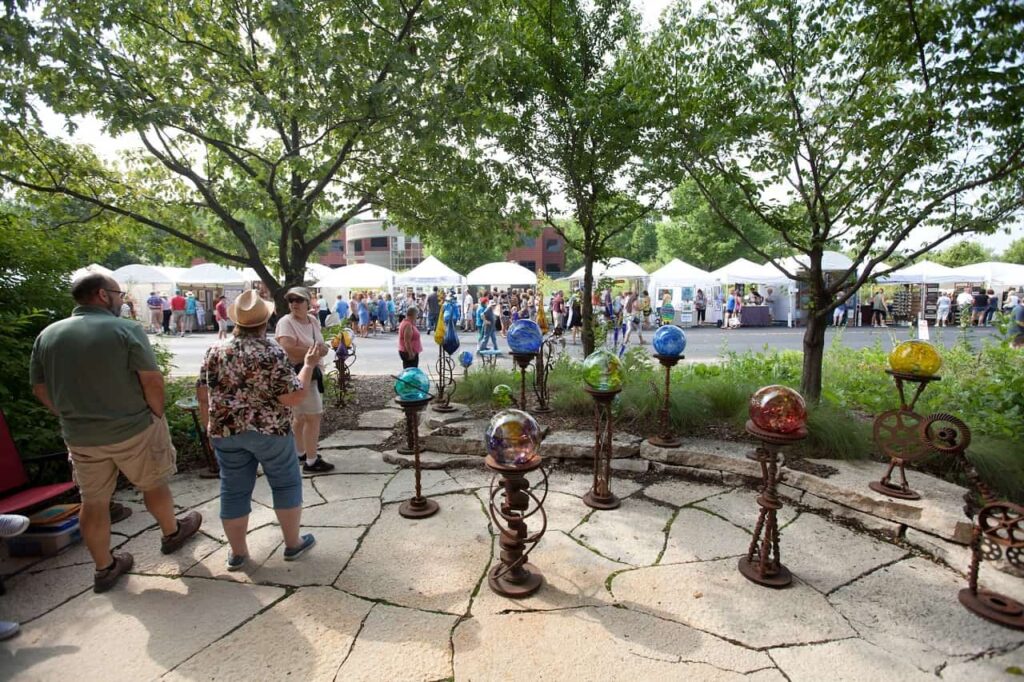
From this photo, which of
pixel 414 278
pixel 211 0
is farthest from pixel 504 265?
pixel 211 0

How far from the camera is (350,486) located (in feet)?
14.4

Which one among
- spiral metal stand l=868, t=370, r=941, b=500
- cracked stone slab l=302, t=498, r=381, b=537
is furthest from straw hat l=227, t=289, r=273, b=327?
spiral metal stand l=868, t=370, r=941, b=500

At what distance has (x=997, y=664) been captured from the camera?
7.41 feet

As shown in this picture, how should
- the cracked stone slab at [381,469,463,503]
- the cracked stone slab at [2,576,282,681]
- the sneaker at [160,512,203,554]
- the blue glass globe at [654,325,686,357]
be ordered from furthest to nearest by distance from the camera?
the blue glass globe at [654,325,686,357], the cracked stone slab at [381,469,463,503], the sneaker at [160,512,203,554], the cracked stone slab at [2,576,282,681]

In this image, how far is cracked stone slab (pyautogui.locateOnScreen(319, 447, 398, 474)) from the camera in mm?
4762

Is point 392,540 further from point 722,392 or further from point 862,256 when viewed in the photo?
point 862,256

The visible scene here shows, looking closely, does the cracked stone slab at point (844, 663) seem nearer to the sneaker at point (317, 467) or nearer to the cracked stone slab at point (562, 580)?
the cracked stone slab at point (562, 580)

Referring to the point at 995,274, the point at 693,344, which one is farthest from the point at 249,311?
the point at 995,274

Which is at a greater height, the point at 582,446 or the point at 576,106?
the point at 576,106

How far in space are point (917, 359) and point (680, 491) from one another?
1957mm

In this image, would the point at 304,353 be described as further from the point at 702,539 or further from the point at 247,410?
the point at 702,539

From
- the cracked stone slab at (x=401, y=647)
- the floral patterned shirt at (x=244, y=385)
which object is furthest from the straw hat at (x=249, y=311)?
the cracked stone slab at (x=401, y=647)

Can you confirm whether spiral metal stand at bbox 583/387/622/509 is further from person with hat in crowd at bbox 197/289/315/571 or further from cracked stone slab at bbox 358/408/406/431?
cracked stone slab at bbox 358/408/406/431

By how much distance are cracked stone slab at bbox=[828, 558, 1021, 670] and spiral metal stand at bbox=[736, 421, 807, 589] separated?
28 cm
